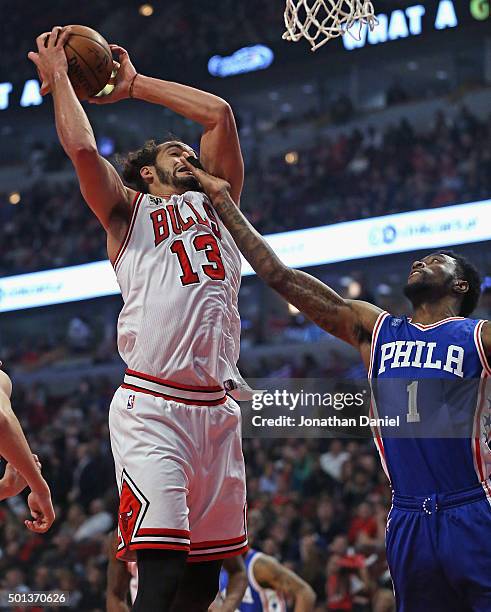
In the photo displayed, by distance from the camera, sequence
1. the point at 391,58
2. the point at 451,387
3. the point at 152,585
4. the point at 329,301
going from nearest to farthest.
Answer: the point at 152,585 < the point at 451,387 < the point at 329,301 < the point at 391,58

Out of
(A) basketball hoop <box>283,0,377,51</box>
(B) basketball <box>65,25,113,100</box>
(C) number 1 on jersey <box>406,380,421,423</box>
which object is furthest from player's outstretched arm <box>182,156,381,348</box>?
(A) basketball hoop <box>283,0,377,51</box>

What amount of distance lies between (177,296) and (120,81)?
1031 mm

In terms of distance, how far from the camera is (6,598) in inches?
406

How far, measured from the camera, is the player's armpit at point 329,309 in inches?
154

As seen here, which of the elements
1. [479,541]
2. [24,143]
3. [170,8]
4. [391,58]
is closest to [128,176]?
[479,541]

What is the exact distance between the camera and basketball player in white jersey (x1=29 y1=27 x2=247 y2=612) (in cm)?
324

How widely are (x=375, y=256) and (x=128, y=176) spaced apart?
12.9m

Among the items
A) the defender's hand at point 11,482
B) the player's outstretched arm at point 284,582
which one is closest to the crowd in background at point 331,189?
the player's outstretched arm at point 284,582

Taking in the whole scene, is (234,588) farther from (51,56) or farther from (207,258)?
(51,56)

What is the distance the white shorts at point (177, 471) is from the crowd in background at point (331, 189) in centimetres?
1268

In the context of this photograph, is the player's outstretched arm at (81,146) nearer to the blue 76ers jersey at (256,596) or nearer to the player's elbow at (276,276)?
the player's elbow at (276,276)

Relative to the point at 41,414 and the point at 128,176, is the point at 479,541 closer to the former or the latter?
the point at 128,176

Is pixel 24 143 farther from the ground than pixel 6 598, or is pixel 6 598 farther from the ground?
pixel 24 143

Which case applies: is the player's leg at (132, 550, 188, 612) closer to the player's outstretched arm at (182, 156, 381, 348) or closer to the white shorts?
the white shorts
